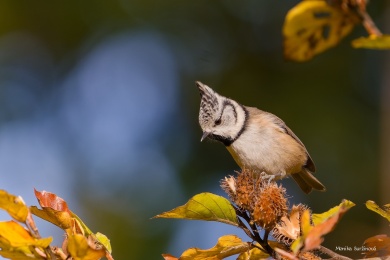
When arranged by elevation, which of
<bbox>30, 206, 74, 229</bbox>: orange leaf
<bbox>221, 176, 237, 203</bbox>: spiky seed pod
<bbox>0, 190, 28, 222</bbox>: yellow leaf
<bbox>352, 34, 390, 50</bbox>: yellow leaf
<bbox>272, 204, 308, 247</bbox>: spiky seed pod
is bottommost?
<bbox>272, 204, 308, 247</bbox>: spiky seed pod

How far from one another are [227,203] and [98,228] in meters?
2.95

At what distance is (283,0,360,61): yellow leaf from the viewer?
5.75ft

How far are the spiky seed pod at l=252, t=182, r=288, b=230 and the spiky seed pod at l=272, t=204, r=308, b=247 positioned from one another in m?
0.03


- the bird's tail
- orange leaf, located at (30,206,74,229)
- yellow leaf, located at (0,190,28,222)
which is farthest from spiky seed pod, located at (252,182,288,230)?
the bird's tail

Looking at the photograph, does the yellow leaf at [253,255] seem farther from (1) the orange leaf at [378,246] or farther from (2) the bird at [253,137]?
(2) the bird at [253,137]

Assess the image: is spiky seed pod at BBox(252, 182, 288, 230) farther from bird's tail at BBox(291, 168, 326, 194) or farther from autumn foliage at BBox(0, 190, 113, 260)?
bird's tail at BBox(291, 168, 326, 194)

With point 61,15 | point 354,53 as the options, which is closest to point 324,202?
point 354,53

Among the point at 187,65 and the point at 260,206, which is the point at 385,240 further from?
the point at 187,65

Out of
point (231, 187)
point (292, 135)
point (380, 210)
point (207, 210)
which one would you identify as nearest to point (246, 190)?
point (231, 187)

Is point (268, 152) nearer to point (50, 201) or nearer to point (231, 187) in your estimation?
point (231, 187)

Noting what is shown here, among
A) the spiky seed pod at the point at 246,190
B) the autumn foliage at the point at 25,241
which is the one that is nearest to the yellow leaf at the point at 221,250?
the spiky seed pod at the point at 246,190

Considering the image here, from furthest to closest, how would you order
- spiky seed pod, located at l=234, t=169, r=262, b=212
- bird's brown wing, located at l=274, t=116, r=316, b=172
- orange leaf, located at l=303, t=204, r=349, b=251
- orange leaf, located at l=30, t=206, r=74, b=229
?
bird's brown wing, located at l=274, t=116, r=316, b=172 < spiky seed pod, located at l=234, t=169, r=262, b=212 < orange leaf, located at l=30, t=206, r=74, b=229 < orange leaf, located at l=303, t=204, r=349, b=251

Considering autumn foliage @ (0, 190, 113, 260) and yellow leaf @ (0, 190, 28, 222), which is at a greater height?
yellow leaf @ (0, 190, 28, 222)

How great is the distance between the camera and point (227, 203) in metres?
1.86
